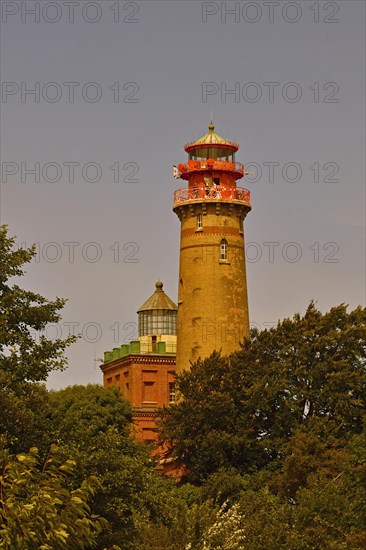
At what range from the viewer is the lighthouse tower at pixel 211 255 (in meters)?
89.6

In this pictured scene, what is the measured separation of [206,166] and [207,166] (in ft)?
0.20

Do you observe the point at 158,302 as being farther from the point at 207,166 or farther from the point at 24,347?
the point at 24,347

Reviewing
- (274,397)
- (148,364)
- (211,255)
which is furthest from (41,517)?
(148,364)

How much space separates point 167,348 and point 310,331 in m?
37.9

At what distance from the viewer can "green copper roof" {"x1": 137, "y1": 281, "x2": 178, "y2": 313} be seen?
11994 centimetres

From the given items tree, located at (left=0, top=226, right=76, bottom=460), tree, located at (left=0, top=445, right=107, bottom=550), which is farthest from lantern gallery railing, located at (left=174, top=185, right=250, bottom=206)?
tree, located at (left=0, top=445, right=107, bottom=550)

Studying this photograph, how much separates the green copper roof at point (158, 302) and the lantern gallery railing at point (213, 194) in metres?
28.6

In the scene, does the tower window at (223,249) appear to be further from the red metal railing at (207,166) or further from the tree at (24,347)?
the tree at (24,347)

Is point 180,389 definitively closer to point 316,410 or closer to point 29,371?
point 316,410

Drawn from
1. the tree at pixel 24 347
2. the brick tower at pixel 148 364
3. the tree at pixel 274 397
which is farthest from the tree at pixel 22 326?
the brick tower at pixel 148 364

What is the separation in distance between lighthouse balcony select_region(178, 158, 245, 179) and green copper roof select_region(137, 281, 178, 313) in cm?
2886

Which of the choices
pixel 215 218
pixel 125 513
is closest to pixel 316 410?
pixel 215 218

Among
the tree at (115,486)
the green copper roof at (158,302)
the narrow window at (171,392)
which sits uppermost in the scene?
the green copper roof at (158,302)

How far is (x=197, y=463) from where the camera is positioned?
7994 centimetres
